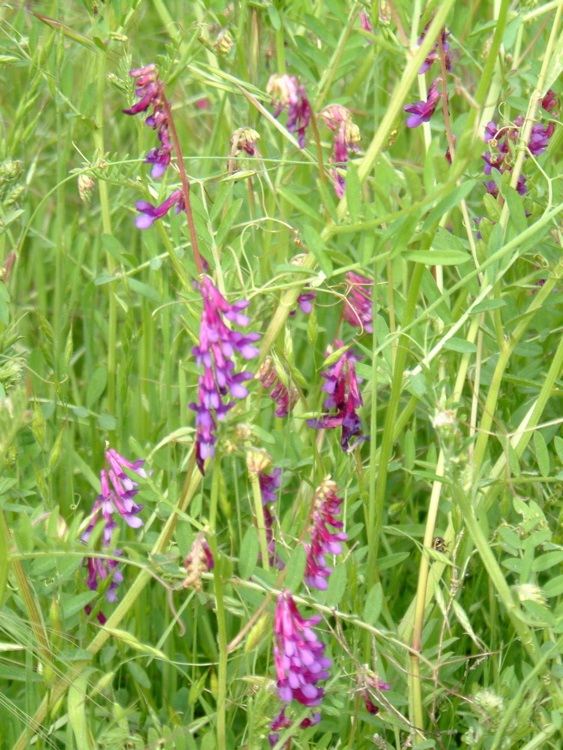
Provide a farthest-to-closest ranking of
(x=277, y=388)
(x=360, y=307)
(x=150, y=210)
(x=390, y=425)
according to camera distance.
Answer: (x=360, y=307), (x=277, y=388), (x=390, y=425), (x=150, y=210)

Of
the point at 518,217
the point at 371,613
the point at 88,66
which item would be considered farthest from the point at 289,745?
the point at 88,66

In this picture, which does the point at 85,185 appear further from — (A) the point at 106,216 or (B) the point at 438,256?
(B) the point at 438,256

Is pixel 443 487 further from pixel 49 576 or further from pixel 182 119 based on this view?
pixel 182 119

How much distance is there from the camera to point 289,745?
4.38 feet

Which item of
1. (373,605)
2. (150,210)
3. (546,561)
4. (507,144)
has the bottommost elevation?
(373,605)

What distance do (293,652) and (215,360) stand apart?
0.42m

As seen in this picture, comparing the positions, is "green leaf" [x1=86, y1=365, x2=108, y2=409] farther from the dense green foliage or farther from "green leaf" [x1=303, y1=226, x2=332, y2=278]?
"green leaf" [x1=303, y1=226, x2=332, y2=278]

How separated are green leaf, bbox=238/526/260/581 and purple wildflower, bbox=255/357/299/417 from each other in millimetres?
242

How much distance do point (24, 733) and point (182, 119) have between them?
200cm

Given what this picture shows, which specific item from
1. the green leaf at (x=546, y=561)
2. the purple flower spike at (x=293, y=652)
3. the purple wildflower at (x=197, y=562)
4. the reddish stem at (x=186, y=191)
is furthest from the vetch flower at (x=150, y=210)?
the green leaf at (x=546, y=561)

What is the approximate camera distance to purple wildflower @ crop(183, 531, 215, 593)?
116 centimetres

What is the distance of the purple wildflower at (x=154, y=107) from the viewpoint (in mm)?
1209

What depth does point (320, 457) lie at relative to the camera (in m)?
1.55

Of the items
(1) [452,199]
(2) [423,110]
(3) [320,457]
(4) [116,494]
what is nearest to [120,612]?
(4) [116,494]
